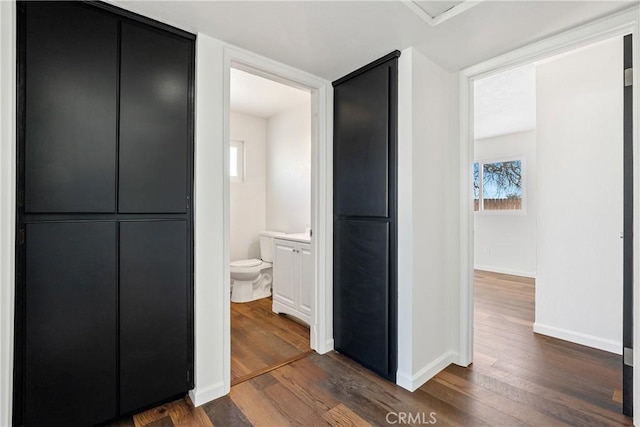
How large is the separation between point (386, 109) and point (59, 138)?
1.83m

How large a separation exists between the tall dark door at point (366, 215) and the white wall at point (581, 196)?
5.97ft

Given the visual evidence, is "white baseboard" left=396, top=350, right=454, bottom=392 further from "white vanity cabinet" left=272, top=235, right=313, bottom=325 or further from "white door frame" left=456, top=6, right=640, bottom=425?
"white vanity cabinet" left=272, top=235, right=313, bottom=325

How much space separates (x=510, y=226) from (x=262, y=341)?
16.1ft

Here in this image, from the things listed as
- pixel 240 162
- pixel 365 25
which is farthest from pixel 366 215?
pixel 240 162

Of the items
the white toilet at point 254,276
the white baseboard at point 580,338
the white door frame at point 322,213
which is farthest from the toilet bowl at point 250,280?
the white baseboard at point 580,338

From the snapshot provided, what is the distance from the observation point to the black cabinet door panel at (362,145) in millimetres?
2096

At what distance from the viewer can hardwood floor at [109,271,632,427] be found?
1.68 metres

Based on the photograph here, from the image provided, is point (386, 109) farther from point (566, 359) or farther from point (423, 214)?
point (566, 359)

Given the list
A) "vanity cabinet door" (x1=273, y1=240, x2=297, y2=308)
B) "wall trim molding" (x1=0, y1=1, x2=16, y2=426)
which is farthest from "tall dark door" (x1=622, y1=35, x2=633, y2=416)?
"wall trim molding" (x1=0, y1=1, x2=16, y2=426)

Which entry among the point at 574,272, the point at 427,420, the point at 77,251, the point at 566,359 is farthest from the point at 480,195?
the point at 77,251

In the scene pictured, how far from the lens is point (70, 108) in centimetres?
145

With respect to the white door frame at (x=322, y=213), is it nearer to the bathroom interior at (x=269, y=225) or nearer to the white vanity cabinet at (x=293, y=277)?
the bathroom interior at (x=269, y=225)

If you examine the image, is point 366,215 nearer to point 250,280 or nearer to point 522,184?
point 250,280

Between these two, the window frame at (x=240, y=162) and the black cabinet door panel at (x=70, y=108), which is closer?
the black cabinet door panel at (x=70, y=108)
